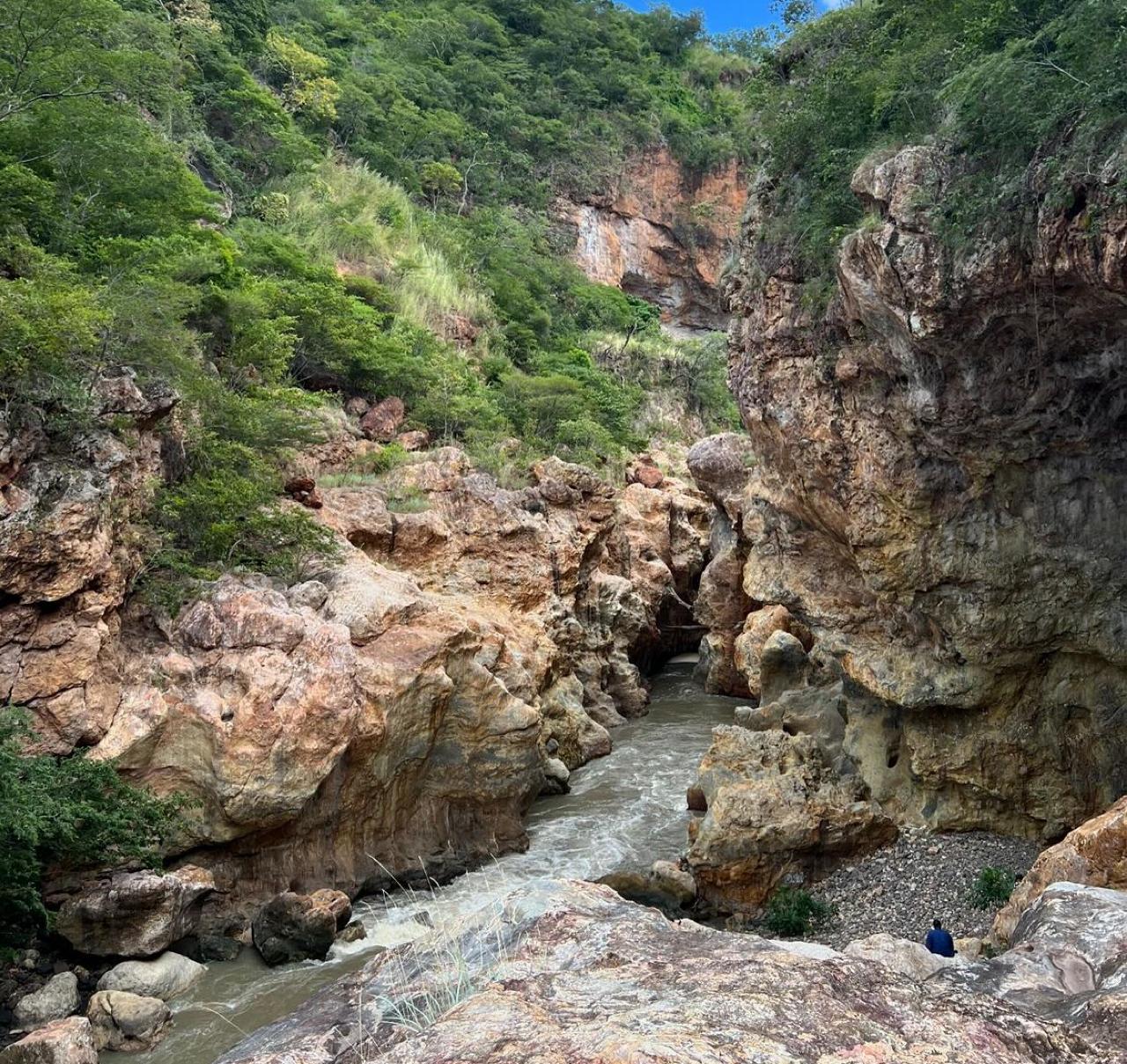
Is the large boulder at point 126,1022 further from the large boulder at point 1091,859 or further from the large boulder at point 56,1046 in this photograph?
the large boulder at point 1091,859

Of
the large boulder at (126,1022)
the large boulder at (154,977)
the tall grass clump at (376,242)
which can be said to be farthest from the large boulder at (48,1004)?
the tall grass clump at (376,242)

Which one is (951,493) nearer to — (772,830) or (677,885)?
(772,830)

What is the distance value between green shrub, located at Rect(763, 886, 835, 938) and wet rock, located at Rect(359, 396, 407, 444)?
14438mm

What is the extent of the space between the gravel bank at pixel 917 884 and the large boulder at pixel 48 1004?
7.63 m

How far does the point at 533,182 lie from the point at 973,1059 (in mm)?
46330

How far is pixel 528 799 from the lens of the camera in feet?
46.7

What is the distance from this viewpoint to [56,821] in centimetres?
827

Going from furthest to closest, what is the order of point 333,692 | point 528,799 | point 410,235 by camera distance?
point 410,235, point 528,799, point 333,692

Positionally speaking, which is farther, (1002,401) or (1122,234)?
(1002,401)

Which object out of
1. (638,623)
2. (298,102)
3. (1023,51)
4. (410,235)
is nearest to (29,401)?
(1023,51)

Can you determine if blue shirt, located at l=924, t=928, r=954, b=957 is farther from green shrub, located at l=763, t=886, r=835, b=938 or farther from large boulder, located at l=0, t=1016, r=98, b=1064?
large boulder, located at l=0, t=1016, r=98, b=1064

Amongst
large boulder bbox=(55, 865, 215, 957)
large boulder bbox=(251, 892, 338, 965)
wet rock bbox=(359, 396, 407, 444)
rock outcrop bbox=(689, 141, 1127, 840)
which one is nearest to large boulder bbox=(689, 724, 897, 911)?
rock outcrop bbox=(689, 141, 1127, 840)

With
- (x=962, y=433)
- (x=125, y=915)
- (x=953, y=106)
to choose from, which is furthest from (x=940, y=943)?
(x=125, y=915)

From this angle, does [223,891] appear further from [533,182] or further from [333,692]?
[533,182]
